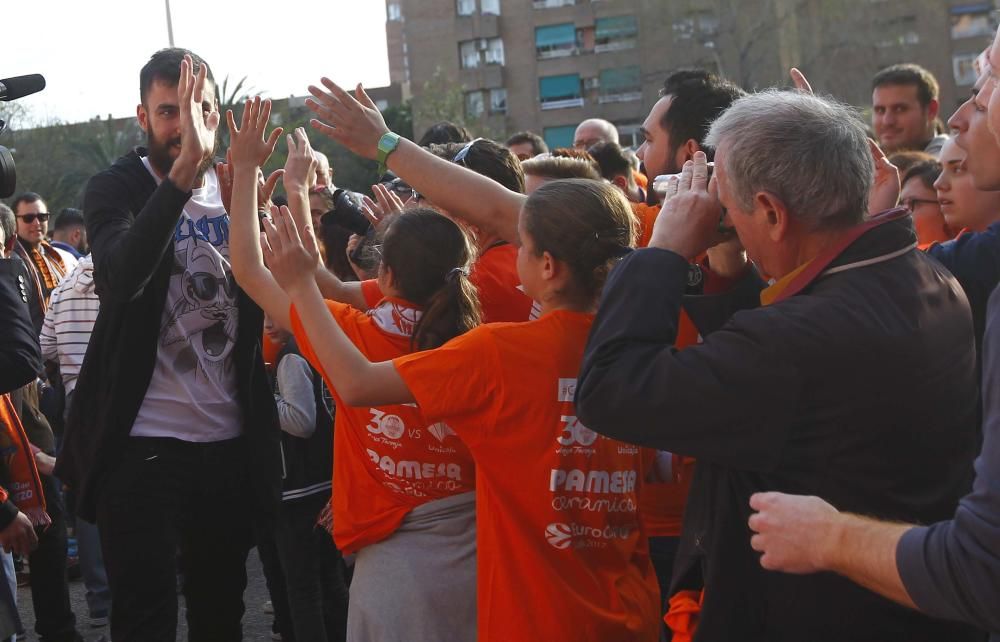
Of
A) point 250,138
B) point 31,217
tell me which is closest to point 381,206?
point 250,138

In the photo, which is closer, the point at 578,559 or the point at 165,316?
the point at 578,559

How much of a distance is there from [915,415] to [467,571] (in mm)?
1584

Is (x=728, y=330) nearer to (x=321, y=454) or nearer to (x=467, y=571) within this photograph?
(x=467, y=571)

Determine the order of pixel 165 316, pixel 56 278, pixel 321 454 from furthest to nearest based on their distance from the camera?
pixel 56 278, pixel 321 454, pixel 165 316

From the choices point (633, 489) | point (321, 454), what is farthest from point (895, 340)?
point (321, 454)

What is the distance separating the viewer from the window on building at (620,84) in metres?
63.2

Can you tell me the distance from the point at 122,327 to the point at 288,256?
1.19 meters

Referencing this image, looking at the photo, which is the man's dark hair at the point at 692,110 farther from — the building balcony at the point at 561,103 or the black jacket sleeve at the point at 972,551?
the building balcony at the point at 561,103

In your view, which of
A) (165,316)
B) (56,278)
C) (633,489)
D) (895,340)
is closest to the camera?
A: (895,340)

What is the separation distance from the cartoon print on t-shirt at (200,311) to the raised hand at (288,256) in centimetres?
114

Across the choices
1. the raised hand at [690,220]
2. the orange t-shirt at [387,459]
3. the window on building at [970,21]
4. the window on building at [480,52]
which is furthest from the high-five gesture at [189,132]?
the window on building at [480,52]

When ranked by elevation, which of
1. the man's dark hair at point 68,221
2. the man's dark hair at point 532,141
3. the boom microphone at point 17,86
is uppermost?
the boom microphone at point 17,86

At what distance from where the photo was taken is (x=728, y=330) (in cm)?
219

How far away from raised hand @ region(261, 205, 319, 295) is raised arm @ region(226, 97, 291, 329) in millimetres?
372
